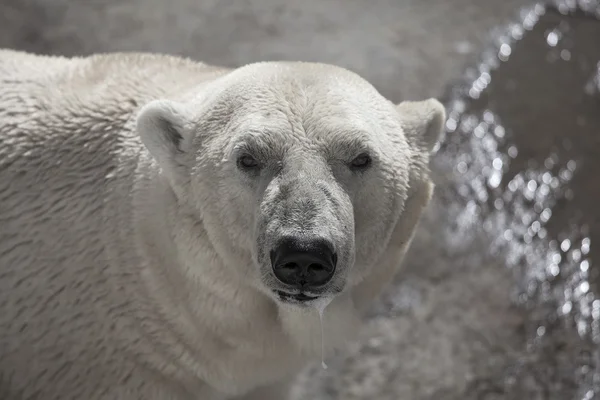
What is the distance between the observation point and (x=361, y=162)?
6.06 ft

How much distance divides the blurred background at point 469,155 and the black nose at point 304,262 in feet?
3.82

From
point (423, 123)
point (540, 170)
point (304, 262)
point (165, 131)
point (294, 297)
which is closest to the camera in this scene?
point (304, 262)

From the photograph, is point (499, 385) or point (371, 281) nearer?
point (371, 281)

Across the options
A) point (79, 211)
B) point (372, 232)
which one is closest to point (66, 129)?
point (79, 211)

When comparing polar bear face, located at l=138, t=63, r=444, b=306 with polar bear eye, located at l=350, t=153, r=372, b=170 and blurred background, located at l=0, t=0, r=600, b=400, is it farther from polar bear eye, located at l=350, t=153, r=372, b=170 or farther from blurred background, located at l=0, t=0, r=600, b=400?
blurred background, located at l=0, t=0, r=600, b=400

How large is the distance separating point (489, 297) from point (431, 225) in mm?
419

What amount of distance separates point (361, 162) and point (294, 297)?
14.2 inches

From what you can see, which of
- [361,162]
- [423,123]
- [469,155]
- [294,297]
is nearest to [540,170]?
[469,155]

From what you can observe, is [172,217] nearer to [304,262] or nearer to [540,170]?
[304,262]

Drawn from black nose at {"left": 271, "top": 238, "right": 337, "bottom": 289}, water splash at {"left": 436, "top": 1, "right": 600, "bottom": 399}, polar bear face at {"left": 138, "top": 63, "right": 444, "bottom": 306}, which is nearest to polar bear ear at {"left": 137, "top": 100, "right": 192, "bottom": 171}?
polar bear face at {"left": 138, "top": 63, "right": 444, "bottom": 306}

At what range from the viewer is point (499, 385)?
281 centimetres

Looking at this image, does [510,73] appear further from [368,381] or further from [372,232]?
[372,232]

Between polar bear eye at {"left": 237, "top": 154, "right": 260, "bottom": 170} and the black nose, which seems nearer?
the black nose

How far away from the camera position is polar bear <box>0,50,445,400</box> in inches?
73.3
